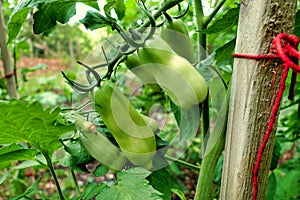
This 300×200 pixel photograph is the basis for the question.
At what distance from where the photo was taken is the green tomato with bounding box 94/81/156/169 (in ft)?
1.91

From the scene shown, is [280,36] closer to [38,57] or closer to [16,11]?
[16,11]

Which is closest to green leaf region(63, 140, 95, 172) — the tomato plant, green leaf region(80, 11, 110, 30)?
the tomato plant

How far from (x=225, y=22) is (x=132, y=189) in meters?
0.36

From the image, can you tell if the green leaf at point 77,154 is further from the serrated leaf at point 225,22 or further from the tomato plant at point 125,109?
the serrated leaf at point 225,22

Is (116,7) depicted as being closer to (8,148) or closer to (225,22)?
(225,22)

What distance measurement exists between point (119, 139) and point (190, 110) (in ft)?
0.48

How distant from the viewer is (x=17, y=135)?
1.91 ft

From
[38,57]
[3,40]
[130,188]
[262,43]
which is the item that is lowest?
[38,57]

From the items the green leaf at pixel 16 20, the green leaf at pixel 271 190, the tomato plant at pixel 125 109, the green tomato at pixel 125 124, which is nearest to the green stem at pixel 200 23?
the tomato plant at pixel 125 109

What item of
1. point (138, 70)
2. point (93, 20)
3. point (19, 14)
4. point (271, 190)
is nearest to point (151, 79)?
point (138, 70)

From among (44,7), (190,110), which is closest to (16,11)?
(44,7)

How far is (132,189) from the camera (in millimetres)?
569

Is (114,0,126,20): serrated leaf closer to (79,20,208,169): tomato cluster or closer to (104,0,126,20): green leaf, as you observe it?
(104,0,126,20): green leaf

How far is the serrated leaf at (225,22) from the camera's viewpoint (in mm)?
687
